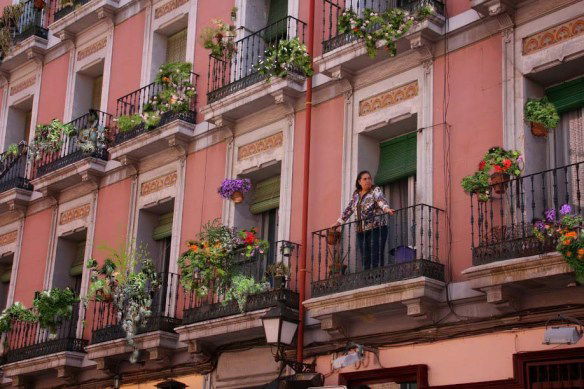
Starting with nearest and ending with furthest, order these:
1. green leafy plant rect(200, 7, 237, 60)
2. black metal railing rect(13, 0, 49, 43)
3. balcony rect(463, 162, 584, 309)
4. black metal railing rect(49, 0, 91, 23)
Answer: balcony rect(463, 162, 584, 309)
green leafy plant rect(200, 7, 237, 60)
black metal railing rect(49, 0, 91, 23)
black metal railing rect(13, 0, 49, 43)

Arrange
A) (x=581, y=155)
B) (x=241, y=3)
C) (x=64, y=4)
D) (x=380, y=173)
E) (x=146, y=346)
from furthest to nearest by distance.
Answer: (x=64, y=4)
(x=241, y=3)
(x=146, y=346)
(x=380, y=173)
(x=581, y=155)

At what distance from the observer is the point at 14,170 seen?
834 inches

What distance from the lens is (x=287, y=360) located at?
1317 cm

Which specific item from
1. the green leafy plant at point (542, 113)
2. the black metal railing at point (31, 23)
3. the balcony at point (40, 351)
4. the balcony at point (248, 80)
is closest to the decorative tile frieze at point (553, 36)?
the green leafy plant at point (542, 113)

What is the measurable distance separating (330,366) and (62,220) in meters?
7.95

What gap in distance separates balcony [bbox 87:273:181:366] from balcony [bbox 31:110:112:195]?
104 inches

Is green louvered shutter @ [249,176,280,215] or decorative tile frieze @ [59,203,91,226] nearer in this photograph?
green louvered shutter @ [249,176,280,215]

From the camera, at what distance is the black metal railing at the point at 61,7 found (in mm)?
20539

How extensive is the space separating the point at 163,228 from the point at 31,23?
6.70 m

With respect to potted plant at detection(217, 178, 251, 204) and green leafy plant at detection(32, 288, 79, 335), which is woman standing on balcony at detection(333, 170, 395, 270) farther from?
green leafy plant at detection(32, 288, 79, 335)

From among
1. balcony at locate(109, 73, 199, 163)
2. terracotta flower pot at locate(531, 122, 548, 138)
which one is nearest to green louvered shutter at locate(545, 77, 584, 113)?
terracotta flower pot at locate(531, 122, 548, 138)

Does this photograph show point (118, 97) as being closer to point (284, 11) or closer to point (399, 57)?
point (284, 11)

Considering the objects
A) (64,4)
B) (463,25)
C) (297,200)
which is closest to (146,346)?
(297,200)

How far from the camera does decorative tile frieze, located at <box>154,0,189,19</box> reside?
60.1 ft
